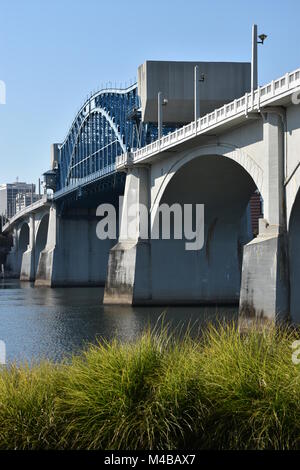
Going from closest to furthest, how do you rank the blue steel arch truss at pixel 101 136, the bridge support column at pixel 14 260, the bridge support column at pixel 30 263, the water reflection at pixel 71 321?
the water reflection at pixel 71 321
the blue steel arch truss at pixel 101 136
the bridge support column at pixel 30 263
the bridge support column at pixel 14 260

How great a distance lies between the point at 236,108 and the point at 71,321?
16825 millimetres

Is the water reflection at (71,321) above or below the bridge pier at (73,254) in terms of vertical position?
below

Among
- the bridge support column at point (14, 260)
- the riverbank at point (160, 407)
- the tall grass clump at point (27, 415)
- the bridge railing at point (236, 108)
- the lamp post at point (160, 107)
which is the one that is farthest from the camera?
the bridge support column at point (14, 260)

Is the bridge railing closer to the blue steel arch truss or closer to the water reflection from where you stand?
the water reflection

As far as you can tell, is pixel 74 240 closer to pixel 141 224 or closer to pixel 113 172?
pixel 113 172

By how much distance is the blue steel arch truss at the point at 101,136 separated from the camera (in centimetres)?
7431

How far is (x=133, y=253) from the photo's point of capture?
58.1 metres

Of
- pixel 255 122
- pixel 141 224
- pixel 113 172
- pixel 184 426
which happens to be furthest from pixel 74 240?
pixel 184 426

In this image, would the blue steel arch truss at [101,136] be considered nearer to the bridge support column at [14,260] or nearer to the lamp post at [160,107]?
the lamp post at [160,107]

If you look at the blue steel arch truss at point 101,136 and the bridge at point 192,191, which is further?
the blue steel arch truss at point 101,136

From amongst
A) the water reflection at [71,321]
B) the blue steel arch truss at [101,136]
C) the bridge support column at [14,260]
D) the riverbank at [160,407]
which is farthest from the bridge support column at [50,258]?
the riverbank at [160,407]

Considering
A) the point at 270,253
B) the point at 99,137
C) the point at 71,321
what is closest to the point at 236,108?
the point at 270,253

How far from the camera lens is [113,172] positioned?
A: 229 ft

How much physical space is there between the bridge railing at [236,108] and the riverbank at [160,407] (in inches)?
926
